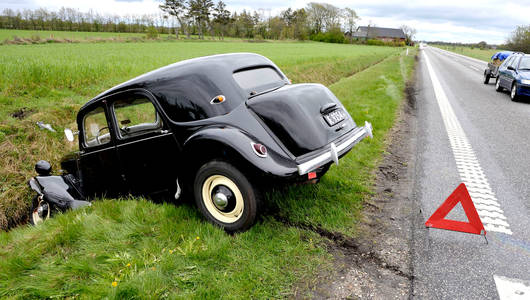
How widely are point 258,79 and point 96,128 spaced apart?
2.29 m

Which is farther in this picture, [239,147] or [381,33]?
[381,33]

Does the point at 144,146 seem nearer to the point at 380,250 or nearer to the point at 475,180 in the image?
the point at 380,250

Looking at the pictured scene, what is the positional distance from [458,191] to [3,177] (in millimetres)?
7438

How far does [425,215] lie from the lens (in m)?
3.57

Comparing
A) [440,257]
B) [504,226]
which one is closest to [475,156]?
[504,226]

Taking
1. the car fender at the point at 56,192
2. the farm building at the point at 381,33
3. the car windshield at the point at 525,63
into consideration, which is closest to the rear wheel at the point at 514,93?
the car windshield at the point at 525,63

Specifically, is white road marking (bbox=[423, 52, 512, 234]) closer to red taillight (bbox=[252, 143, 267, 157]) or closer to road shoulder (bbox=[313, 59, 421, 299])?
road shoulder (bbox=[313, 59, 421, 299])

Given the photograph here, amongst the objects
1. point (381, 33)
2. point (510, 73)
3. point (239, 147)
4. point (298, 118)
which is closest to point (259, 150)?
point (239, 147)

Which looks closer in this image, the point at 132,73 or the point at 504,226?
the point at 504,226

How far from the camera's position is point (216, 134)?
9.73ft

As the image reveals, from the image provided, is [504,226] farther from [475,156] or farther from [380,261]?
[475,156]

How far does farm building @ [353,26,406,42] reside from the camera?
357 ft

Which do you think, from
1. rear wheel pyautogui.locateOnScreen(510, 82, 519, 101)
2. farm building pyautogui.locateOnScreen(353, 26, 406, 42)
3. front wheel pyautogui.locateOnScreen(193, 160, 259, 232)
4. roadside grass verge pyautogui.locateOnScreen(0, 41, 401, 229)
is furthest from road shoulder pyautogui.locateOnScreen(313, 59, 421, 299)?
farm building pyautogui.locateOnScreen(353, 26, 406, 42)

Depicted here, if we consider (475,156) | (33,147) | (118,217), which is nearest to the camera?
(118,217)
